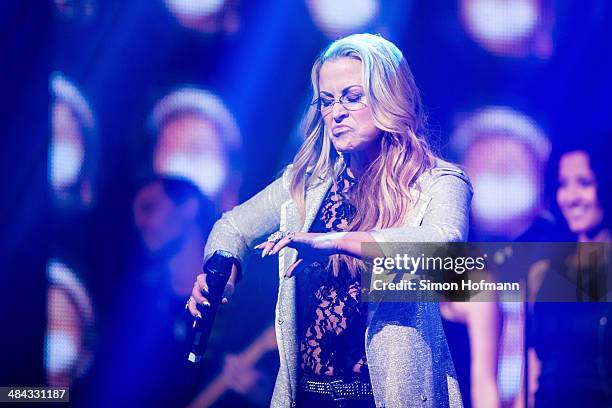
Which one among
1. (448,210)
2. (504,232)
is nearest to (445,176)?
(448,210)

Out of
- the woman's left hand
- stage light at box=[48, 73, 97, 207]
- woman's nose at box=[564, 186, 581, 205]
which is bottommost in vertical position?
the woman's left hand

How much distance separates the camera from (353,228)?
2.67m

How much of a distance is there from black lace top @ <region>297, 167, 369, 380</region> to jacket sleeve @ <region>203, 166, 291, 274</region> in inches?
6.6

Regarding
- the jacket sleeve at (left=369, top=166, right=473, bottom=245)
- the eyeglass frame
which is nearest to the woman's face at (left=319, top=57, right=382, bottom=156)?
the eyeglass frame

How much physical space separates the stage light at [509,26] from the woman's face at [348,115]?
478 mm

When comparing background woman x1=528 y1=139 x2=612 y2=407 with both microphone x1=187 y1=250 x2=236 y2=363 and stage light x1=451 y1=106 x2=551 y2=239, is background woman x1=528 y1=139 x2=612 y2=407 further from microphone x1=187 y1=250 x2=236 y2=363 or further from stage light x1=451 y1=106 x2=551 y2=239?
microphone x1=187 y1=250 x2=236 y2=363

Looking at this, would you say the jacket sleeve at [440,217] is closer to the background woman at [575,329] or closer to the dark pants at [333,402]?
the background woman at [575,329]

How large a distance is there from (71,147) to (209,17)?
0.68m

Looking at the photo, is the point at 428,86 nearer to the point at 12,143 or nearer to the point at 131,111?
the point at 131,111

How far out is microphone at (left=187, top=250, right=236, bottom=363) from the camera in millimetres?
2762

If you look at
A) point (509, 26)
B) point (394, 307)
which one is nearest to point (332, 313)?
point (394, 307)

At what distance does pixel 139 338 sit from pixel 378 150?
1.06 meters

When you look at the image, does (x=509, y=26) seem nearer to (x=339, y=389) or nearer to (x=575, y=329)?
(x=575, y=329)

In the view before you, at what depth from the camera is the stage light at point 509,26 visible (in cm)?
286
